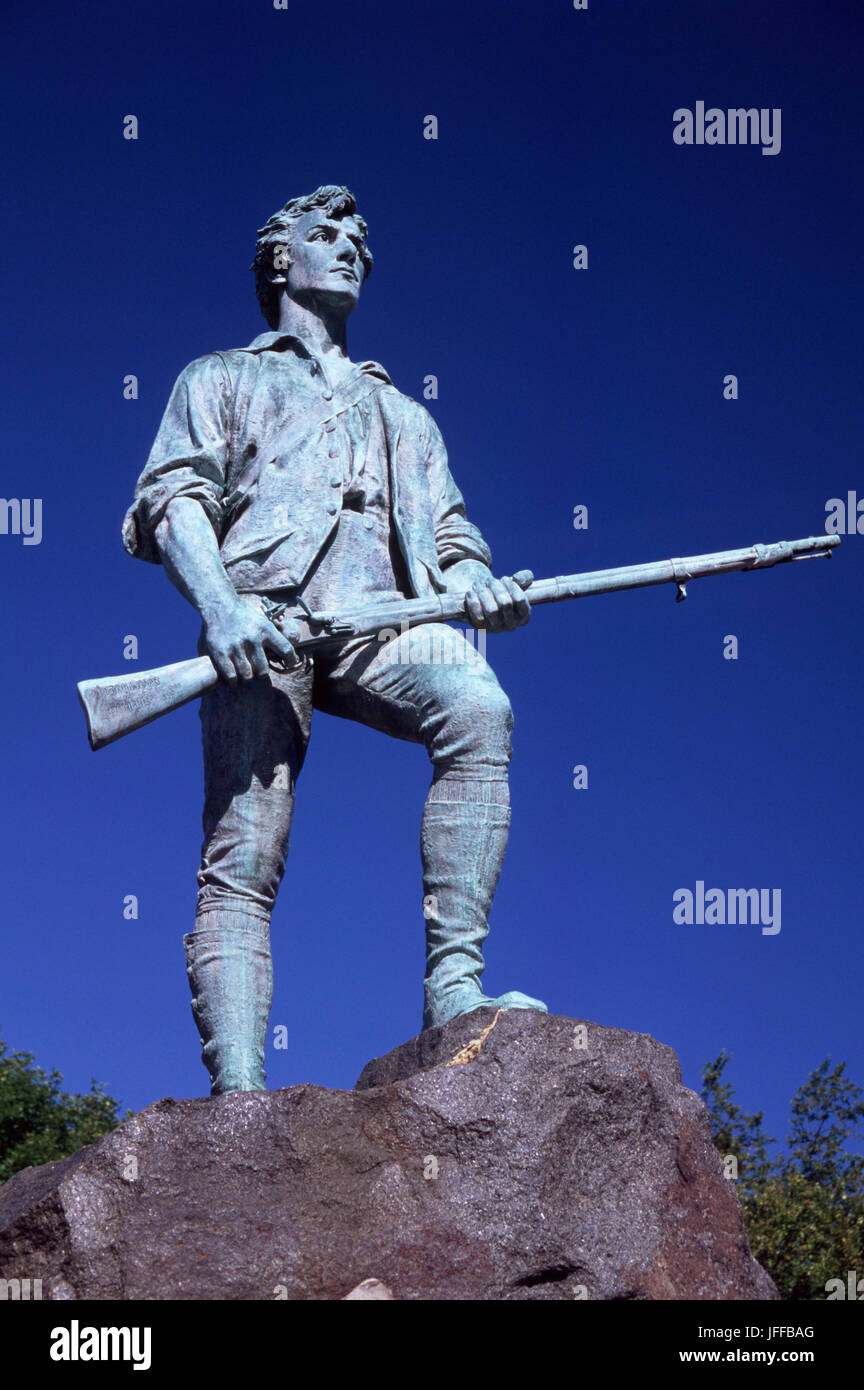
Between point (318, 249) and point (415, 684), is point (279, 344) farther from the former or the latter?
point (415, 684)

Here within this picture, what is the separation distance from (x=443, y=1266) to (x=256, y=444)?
395 centimetres

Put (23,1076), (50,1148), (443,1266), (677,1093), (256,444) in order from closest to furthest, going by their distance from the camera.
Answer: (443,1266)
(677,1093)
(256,444)
(50,1148)
(23,1076)

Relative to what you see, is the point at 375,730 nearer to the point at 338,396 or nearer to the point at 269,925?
the point at 269,925

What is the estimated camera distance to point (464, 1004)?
6891 millimetres

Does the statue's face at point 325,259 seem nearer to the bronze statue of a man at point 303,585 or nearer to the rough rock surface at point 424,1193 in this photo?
the bronze statue of a man at point 303,585

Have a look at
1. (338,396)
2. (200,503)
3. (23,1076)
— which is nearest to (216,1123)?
(200,503)

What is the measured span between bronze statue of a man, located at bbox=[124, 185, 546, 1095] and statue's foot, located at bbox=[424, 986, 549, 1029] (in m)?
0.01

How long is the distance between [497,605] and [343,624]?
2.26 ft

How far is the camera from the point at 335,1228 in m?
6.00

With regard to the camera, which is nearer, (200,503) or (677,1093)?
(677,1093)

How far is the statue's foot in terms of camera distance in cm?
673

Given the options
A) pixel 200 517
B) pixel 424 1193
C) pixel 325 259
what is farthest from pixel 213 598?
pixel 424 1193

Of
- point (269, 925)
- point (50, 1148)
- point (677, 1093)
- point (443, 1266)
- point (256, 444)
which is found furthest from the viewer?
point (50, 1148)

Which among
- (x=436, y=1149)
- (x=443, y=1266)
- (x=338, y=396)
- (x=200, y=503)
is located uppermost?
(x=338, y=396)
